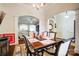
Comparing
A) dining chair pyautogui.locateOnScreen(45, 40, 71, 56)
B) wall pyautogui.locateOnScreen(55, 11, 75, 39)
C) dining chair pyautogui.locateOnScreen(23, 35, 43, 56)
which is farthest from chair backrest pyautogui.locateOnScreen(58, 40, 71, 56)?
dining chair pyautogui.locateOnScreen(23, 35, 43, 56)

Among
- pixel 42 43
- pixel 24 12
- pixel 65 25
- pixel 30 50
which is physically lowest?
pixel 30 50

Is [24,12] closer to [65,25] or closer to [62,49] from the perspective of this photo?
[65,25]

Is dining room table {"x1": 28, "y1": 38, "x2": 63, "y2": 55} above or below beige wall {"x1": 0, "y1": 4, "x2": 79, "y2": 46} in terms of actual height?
below

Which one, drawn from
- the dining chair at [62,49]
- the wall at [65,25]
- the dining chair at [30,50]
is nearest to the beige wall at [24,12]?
the wall at [65,25]

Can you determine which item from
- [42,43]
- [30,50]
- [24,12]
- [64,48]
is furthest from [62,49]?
[24,12]

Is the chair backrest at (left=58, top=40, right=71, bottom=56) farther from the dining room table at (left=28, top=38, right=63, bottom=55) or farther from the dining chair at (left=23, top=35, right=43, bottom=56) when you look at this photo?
the dining chair at (left=23, top=35, right=43, bottom=56)

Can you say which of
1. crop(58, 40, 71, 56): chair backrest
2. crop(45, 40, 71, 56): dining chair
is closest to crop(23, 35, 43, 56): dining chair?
crop(45, 40, 71, 56): dining chair

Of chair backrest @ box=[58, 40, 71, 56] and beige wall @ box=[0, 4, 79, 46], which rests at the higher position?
beige wall @ box=[0, 4, 79, 46]

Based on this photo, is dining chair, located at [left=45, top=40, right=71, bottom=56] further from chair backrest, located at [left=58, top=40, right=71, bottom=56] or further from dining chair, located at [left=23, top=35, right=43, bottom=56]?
dining chair, located at [left=23, top=35, right=43, bottom=56]

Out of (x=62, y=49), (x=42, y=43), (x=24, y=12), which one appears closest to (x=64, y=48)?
(x=62, y=49)

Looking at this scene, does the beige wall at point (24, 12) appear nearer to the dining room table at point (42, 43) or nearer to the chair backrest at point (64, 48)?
the dining room table at point (42, 43)

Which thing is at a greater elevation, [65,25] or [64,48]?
[65,25]

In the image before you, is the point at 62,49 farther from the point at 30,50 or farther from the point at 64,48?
the point at 30,50

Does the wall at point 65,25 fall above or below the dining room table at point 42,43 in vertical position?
above
